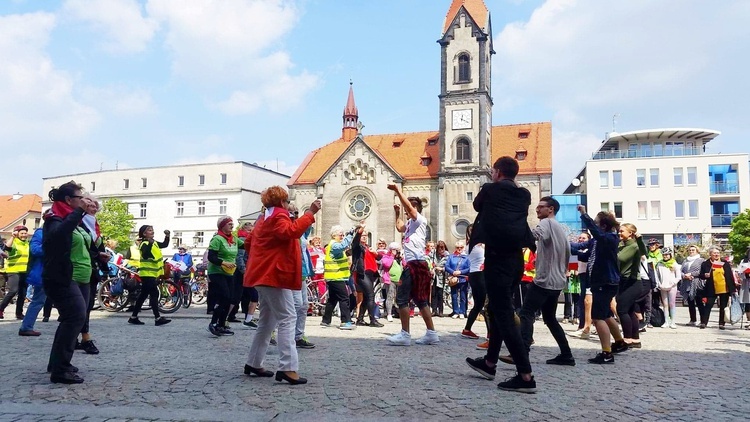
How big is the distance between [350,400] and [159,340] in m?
5.16

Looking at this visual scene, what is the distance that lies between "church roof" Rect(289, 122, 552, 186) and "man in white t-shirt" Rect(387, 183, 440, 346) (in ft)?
146

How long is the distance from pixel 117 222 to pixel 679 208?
5500 cm

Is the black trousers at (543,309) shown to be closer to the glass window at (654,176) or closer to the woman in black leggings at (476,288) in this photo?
the woman in black leggings at (476,288)

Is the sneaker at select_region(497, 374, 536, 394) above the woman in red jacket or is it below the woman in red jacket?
below

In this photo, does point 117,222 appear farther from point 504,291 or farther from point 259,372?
point 504,291

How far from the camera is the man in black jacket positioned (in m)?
5.84

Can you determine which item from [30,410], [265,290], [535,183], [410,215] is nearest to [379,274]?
[410,215]

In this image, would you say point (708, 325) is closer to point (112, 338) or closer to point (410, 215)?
point (410, 215)

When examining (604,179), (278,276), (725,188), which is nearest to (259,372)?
(278,276)

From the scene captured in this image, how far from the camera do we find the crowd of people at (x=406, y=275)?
19.5ft

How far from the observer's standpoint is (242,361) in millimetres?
7246

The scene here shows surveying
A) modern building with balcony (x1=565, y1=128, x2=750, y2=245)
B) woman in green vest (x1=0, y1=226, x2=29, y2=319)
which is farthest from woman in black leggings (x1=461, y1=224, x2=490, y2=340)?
modern building with balcony (x1=565, y1=128, x2=750, y2=245)

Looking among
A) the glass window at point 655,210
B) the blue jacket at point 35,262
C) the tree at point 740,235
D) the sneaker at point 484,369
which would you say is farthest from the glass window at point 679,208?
the blue jacket at point 35,262

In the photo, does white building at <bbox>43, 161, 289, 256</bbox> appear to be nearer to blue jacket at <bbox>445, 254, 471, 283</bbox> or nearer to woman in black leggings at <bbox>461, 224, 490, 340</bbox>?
blue jacket at <bbox>445, 254, 471, 283</bbox>
